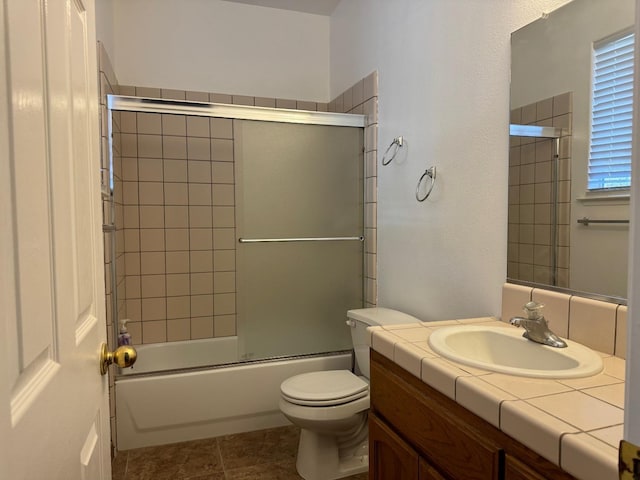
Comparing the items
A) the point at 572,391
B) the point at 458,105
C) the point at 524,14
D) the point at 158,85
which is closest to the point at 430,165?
the point at 458,105

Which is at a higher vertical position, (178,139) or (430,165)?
(178,139)

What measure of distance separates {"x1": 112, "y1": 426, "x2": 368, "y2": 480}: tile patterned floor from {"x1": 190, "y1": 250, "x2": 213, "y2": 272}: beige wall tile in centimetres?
115

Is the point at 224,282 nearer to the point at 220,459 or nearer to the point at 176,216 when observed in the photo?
the point at 176,216

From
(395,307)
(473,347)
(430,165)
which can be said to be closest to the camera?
(473,347)

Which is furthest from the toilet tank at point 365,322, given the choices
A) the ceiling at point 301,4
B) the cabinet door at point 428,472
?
the ceiling at point 301,4

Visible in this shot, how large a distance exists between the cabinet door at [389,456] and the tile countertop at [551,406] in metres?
0.24

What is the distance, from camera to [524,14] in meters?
1.47

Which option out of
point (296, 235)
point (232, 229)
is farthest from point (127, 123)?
point (296, 235)

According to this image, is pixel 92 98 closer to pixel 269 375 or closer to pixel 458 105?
pixel 458 105

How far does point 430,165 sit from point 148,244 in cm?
200

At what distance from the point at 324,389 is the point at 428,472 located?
3.22ft

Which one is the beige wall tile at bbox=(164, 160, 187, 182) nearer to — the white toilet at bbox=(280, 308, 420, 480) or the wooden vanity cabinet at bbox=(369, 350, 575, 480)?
the white toilet at bbox=(280, 308, 420, 480)

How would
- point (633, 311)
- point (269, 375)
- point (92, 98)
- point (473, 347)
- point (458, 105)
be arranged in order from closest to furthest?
point (633, 311) < point (92, 98) < point (473, 347) < point (458, 105) < point (269, 375)

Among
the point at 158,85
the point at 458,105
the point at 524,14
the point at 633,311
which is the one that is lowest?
the point at 633,311
